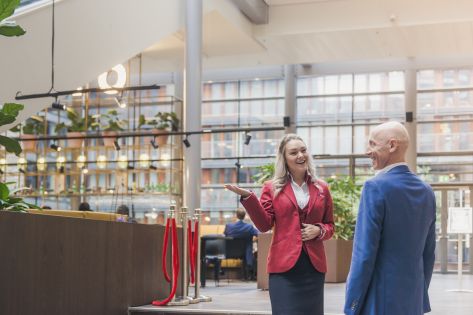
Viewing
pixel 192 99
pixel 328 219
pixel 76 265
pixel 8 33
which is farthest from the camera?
pixel 192 99

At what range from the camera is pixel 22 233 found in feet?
16.9

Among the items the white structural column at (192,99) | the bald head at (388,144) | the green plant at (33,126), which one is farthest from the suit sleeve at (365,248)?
the green plant at (33,126)

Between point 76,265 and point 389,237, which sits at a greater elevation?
point 389,237

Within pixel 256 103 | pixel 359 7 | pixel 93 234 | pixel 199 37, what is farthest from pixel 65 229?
pixel 256 103

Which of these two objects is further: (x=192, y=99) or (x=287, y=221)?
(x=192, y=99)

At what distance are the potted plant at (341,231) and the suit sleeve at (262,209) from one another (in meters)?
7.53

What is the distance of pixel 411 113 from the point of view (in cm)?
1731

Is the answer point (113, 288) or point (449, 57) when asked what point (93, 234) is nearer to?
point (113, 288)

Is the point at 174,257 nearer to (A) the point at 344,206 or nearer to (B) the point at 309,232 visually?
(B) the point at 309,232

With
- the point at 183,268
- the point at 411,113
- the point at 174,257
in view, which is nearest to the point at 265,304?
the point at 183,268

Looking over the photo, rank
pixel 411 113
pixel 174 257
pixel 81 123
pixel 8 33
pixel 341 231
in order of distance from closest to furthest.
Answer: pixel 8 33
pixel 174 257
pixel 341 231
pixel 81 123
pixel 411 113

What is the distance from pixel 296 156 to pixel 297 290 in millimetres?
661

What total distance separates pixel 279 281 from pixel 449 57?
1457 centimetres

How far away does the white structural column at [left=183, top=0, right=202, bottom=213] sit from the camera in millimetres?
12078
